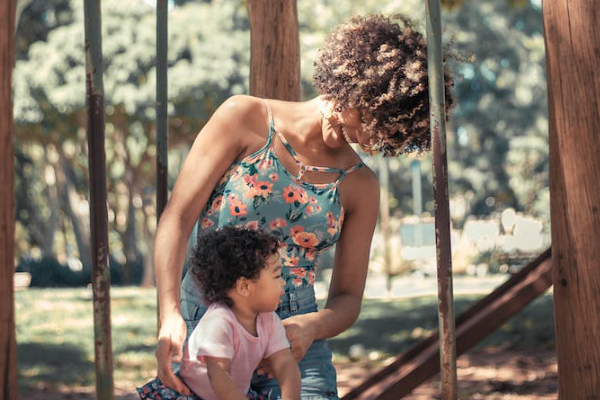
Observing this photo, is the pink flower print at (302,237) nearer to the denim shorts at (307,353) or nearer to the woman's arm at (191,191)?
the denim shorts at (307,353)

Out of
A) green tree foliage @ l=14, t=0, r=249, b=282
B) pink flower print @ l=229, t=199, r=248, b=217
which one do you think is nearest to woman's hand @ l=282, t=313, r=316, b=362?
pink flower print @ l=229, t=199, r=248, b=217

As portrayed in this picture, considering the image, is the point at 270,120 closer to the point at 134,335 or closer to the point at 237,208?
A: the point at 237,208

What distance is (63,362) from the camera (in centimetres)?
898

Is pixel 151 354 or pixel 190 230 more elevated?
pixel 190 230

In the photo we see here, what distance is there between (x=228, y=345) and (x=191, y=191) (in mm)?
489

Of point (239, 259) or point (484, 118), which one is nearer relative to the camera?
point (239, 259)

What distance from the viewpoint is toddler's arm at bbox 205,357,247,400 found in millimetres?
2447

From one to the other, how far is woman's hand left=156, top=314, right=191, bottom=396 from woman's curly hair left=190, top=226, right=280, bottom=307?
4.5 inches

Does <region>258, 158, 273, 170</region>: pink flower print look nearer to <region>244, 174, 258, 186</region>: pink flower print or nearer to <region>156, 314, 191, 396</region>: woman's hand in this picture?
<region>244, 174, 258, 186</region>: pink flower print

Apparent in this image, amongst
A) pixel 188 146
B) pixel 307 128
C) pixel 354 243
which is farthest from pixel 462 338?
pixel 188 146

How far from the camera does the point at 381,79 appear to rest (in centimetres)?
288

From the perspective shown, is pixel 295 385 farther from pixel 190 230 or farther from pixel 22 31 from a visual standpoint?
pixel 22 31

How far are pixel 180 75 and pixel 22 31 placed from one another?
4855 millimetres

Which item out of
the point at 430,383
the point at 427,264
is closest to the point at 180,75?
the point at 427,264
